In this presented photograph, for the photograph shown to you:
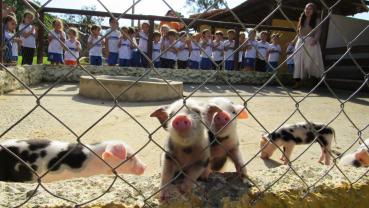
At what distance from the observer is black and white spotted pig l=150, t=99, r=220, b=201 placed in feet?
6.36

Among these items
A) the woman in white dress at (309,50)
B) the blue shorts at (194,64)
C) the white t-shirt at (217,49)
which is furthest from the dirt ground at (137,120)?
the blue shorts at (194,64)

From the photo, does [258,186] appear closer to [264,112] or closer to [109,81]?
[264,112]

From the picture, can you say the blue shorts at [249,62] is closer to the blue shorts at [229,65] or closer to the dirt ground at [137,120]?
the blue shorts at [229,65]

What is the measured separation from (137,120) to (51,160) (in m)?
2.44

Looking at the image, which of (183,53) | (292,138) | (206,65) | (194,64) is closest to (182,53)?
(183,53)

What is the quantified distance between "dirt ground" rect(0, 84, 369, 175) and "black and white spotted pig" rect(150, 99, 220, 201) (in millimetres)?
1688

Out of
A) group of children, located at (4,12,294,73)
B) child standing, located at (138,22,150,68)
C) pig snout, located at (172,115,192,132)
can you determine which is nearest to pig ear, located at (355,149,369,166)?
pig snout, located at (172,115,192,132)

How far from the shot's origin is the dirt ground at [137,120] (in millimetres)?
4762

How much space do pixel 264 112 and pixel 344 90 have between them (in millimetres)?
5456

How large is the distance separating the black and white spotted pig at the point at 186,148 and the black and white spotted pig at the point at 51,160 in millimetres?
1223

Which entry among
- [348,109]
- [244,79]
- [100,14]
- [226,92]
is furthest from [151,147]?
[244,79]

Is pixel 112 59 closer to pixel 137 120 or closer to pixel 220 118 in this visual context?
pixel 137 120

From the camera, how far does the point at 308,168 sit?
2.38 metres

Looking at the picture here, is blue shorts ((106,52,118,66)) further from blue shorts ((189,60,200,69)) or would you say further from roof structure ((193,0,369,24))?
roof structure ((193,0,369,24))
